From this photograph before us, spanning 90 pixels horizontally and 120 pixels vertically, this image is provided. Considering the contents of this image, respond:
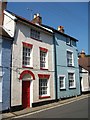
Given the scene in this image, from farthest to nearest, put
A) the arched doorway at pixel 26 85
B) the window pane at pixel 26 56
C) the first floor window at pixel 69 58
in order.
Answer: the first floor window at pixel 69 58, the window pane at pixel 26 56, the arched doorway at pixel 26 85

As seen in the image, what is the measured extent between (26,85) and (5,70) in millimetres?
2779

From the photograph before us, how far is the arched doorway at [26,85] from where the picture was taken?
46.3 ft

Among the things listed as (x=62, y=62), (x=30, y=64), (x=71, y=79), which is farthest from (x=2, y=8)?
(x=71, y=79)

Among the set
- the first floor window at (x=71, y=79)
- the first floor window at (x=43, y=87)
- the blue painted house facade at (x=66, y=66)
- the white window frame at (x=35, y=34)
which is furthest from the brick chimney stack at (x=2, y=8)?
the first floor window at (x=71, y=79)

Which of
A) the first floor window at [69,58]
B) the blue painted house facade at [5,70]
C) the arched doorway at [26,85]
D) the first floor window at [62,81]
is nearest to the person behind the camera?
the blue painted house facade at [5,70]

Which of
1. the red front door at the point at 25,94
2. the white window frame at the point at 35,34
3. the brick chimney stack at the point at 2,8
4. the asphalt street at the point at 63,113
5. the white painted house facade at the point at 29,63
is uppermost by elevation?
the brick chimney stack at the point at 2,8

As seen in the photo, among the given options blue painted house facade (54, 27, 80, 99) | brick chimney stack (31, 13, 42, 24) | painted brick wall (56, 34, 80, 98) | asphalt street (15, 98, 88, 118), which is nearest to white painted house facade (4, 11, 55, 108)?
blue painted house facade (54, 27, 80, 99)

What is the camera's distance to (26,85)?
14562 millimetres

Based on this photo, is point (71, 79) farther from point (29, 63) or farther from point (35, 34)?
point (35, 34)

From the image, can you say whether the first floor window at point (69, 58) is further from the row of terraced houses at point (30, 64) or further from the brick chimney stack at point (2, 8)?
the brick chimney stack at point (2, 8)

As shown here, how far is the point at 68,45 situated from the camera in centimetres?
2114

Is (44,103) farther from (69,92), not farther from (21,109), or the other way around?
(69,92)

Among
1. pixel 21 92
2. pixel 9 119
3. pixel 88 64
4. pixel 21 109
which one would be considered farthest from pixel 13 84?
pixel 88 64

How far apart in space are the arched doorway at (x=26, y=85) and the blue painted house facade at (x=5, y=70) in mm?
1570
